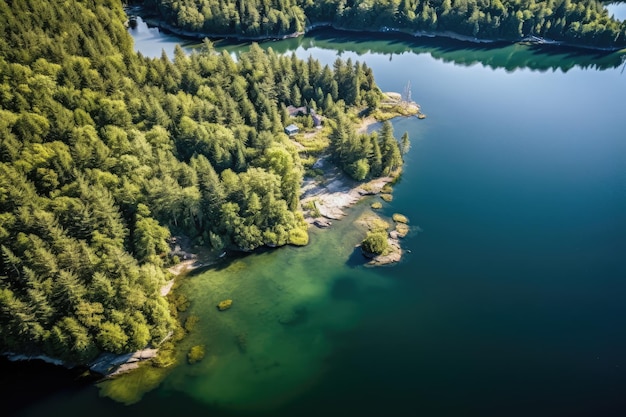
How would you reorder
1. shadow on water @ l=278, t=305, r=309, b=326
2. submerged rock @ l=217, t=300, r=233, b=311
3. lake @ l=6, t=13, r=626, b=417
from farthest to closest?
submerged rock @ l=217, t=300, r=233, b=311, shadow on water @ l=278, t=305, r=309, b=326, lake @ l=6, t=13, r=626, b=417

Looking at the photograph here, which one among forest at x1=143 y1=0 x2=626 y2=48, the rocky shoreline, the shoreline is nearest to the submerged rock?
the rocky shoreline

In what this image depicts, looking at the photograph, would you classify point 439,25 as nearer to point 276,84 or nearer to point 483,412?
point 276,84

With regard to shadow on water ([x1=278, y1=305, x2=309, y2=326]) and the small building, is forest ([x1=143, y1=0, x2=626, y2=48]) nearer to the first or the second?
the small building

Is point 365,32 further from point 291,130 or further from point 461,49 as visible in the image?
point 291,130

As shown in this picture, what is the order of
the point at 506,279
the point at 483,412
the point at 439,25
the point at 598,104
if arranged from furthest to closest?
the point at 439,25, the point at 598,104, the point at 506,279, the point at 483,412

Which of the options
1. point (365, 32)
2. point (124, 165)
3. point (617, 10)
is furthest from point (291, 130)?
point (617, 10)

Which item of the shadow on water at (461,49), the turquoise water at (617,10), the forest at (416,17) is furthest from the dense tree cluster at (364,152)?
the turquoise water at (617,10)

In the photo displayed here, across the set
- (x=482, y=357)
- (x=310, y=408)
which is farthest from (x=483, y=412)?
(x=310, y=408)
